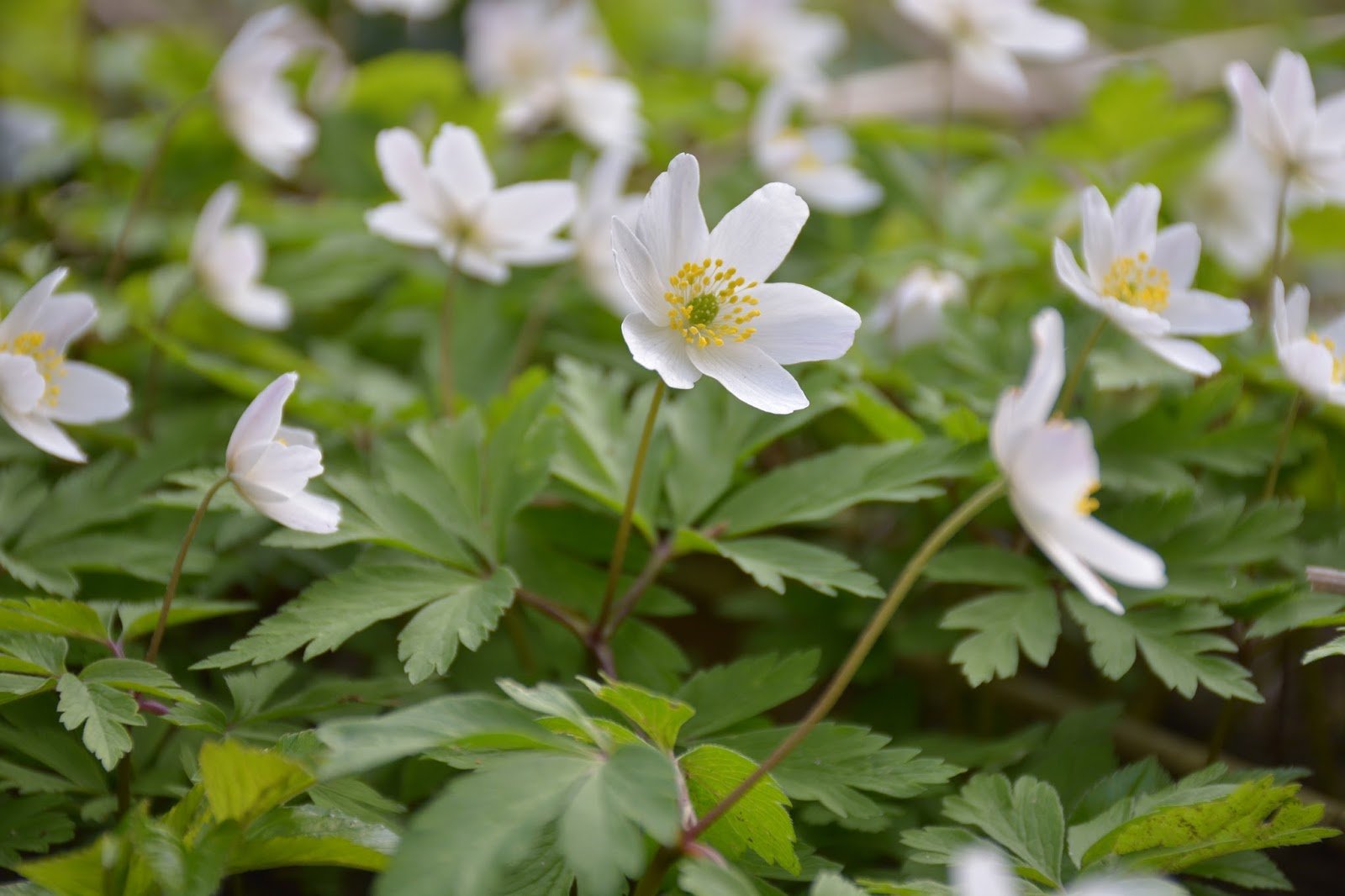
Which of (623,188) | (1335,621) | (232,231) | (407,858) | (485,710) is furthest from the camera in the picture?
(623,188)

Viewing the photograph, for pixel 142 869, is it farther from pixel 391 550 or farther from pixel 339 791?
pixel 391 550

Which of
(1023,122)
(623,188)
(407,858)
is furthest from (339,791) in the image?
(1023,122)

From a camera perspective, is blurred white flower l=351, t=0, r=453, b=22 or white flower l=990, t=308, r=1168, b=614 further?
blurred white flower l=351, t=0, r=453, b=22

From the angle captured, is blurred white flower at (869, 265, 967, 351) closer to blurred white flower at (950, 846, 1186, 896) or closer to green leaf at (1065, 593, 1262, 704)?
green leaf at (1065, 593, 1262, 704)

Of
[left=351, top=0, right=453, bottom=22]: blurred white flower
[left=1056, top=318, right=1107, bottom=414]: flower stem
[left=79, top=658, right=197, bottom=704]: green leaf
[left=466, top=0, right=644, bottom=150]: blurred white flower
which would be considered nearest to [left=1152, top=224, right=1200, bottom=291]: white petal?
[left=1056, top=318, right=1107, bottom=414]: flower stem

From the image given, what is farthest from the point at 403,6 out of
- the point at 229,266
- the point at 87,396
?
the point at 87,396

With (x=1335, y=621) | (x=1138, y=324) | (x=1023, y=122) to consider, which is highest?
(x=1138, y=324)
